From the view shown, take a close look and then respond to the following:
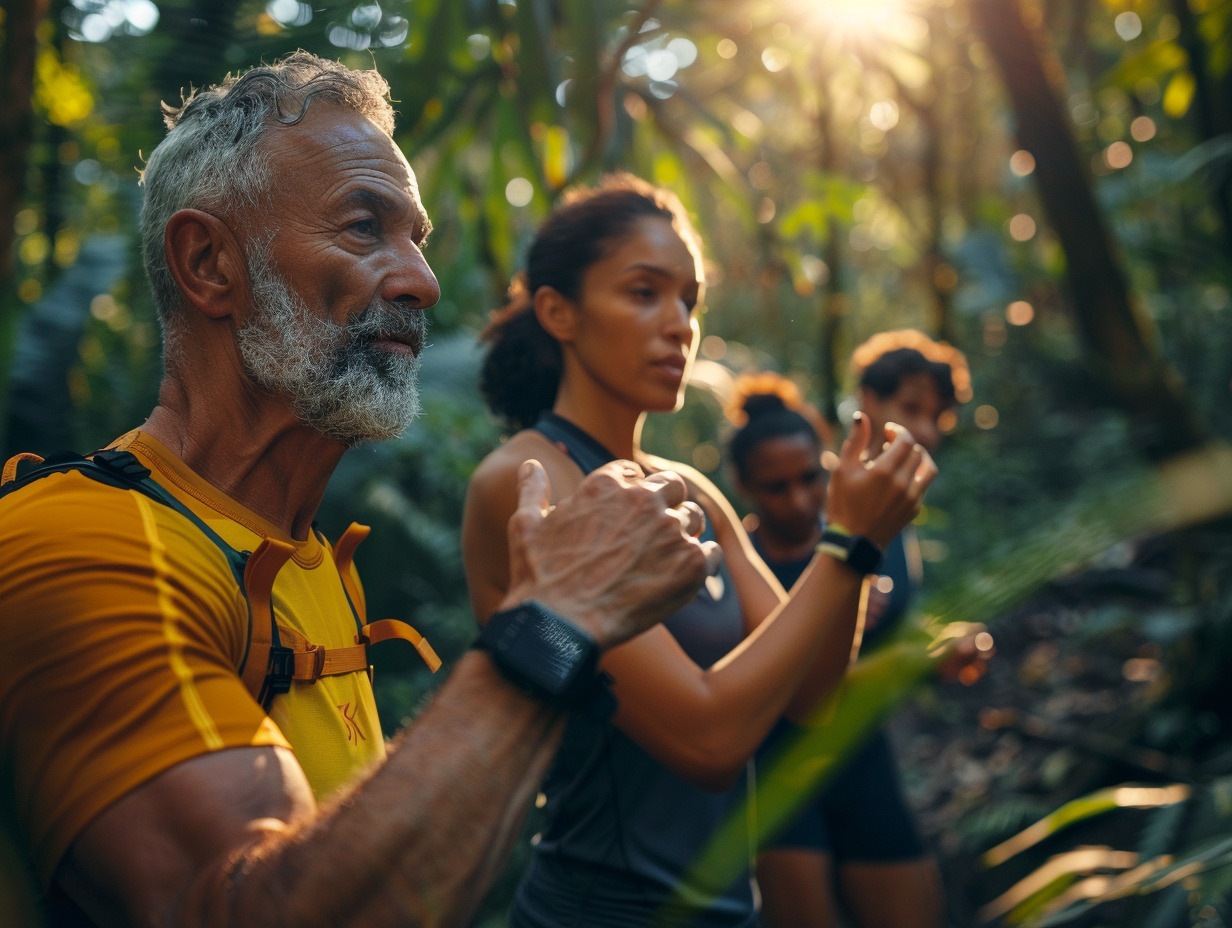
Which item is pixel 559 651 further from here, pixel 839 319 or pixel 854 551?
pixel 839 319

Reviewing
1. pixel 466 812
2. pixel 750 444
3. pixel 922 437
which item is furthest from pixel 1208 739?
pixel 466 812

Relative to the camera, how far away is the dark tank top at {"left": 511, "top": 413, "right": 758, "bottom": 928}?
64.1 inches

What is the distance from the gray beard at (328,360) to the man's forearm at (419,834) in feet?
1.71

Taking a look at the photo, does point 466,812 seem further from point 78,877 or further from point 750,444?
point 750,444

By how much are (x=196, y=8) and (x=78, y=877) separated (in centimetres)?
310

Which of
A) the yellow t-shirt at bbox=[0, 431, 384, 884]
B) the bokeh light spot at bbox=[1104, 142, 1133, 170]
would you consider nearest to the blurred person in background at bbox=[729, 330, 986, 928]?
the yellow t-shirt at bbox=[0, 431, 384, 884]

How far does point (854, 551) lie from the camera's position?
166 cm

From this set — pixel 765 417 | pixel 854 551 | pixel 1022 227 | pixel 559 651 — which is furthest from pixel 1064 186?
pixel 1022 227

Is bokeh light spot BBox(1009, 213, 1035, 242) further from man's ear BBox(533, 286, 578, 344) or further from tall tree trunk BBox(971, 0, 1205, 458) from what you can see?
man's ear BBox(533, 286, 578, 344)

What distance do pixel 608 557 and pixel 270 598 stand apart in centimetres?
38

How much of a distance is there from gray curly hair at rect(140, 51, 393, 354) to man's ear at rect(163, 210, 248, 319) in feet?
0.08

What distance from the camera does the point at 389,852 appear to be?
2.72 ft

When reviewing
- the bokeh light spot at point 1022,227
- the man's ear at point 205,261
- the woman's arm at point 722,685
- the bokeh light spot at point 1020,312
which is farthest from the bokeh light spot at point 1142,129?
the man's ear at point 205,261

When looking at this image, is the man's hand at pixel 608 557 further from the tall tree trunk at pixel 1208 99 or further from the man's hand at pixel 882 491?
the tall tree trunk at pixel 1208 99
